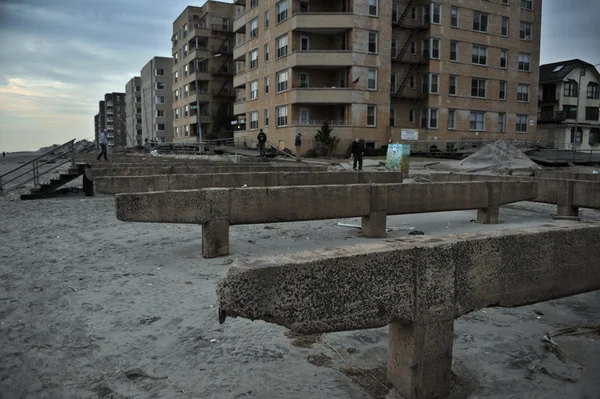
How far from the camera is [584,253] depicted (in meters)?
4.52

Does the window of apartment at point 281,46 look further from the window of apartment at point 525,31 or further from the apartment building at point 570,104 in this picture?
the apartment building at point 570,104

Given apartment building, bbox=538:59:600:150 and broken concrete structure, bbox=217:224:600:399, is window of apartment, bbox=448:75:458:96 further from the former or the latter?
broken concrete structure, bbox=217:224:600:399

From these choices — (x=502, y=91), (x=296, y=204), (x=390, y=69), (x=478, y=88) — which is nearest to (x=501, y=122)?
(x=502, y=91)

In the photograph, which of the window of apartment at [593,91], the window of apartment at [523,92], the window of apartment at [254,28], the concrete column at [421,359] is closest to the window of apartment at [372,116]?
the window of apartment at [254,28]

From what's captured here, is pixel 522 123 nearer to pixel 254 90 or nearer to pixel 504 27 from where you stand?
pixel 504 27

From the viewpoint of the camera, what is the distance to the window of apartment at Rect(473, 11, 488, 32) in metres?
52.5

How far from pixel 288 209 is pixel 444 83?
158ft

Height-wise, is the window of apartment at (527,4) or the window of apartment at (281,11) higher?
the window of apartment at (527,4)

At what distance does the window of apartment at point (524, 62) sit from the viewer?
5641 centimetres

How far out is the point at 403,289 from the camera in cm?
342

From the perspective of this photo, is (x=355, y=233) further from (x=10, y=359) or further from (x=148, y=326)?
(x=10, y=359)

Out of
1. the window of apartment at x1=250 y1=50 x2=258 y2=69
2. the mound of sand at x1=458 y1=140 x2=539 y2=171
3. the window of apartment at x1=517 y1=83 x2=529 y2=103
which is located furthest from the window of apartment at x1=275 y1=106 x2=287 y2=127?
the window of apartment at x1=517 y1=83 x2=529 y2=103

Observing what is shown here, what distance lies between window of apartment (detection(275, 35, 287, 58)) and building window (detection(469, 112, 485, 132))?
2290 cm

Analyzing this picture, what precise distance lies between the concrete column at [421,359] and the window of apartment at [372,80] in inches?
1772
